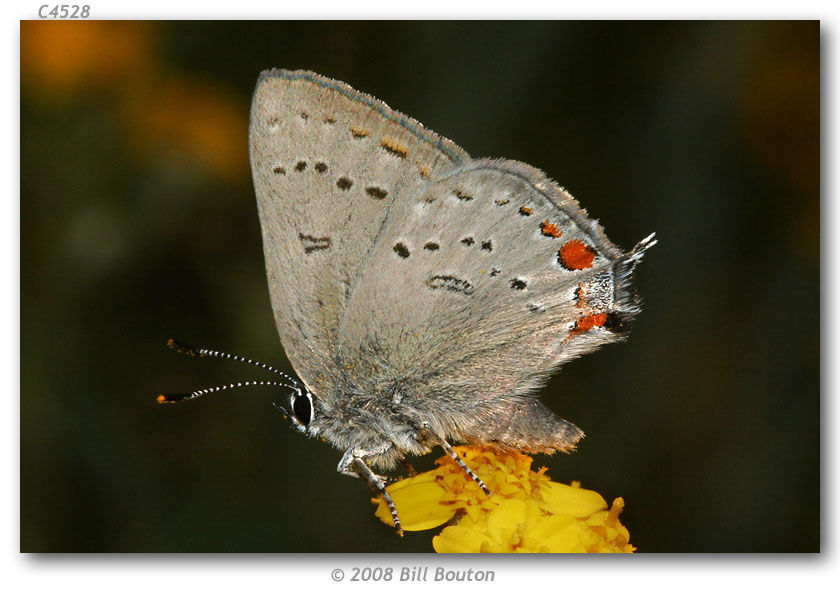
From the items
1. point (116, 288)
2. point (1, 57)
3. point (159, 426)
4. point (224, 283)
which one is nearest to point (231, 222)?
point (224, 283)

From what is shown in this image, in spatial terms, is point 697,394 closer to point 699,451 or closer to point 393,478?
point 699,451

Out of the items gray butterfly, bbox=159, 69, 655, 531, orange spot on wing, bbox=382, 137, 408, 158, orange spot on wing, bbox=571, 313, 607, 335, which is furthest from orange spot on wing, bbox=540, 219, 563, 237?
orange spot on wing, bbox=382, 137, 408, 158

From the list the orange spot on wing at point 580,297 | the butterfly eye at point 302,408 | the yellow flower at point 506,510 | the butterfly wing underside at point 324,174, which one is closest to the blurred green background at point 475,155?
the yellow flower at point 506,510

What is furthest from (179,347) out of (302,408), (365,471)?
(365,471)

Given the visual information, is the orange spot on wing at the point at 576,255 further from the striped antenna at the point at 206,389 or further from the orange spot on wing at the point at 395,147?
the striped antenna at the point at 206,389

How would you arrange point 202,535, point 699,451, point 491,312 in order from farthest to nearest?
point 699,451, point 202,535, point 491,312

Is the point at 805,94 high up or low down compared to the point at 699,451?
up
